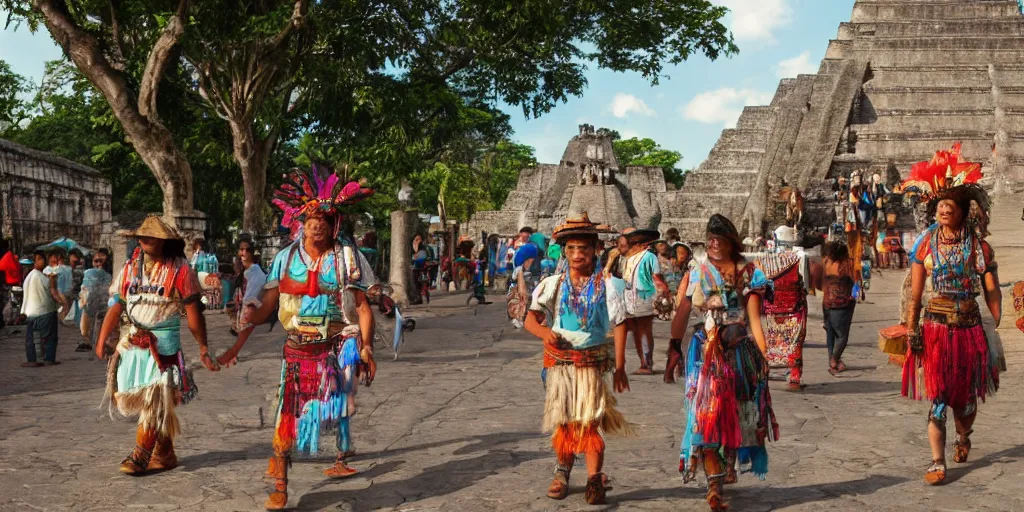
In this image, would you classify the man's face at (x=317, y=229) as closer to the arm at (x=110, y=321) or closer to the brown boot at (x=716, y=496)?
the arm at (x=110, y=321)

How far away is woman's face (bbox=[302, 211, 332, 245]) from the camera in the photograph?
21.8ft

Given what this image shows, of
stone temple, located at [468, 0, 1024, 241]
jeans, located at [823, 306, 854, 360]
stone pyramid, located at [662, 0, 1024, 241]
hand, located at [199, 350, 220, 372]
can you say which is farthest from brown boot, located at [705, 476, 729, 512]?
stone pyramid, located at [662, 0, 1024, 241]

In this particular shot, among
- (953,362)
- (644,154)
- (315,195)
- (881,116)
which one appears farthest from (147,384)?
(644,154)

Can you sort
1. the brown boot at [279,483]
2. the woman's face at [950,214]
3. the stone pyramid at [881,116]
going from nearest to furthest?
the brown boot at [279,483] → the woman's face at [950,214] → the stone pyramid at [881,116]

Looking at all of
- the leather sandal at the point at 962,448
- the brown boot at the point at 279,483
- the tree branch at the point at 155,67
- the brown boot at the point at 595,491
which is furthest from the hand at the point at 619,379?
the tree branch at the point at 155,67

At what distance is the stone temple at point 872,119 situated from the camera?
1261 inches

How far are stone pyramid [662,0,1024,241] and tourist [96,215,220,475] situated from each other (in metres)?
22.7

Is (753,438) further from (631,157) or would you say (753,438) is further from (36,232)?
(631,157)

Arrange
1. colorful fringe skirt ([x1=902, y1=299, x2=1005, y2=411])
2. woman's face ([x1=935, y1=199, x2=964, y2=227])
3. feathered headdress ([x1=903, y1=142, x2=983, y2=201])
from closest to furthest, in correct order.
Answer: colorful fringe skirt ([x1=902, y1=299, x2=1005, y2=411])
woman's face ([x1=935, y1=199, x2=964, y2=227])
feathered headdress ([x1=903, y1=142, x2=983, y2=201])

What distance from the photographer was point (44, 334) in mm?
13445

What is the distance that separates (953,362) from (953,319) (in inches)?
11.1

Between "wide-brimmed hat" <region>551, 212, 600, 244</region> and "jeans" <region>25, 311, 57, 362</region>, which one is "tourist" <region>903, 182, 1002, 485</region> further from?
"jeans" <region>25, 311, 57, 362</region>

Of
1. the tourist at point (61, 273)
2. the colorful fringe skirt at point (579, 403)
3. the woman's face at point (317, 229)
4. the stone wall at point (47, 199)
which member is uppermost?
the stone wall at point (47, 199)

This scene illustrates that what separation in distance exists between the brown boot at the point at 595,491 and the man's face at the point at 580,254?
120cm
